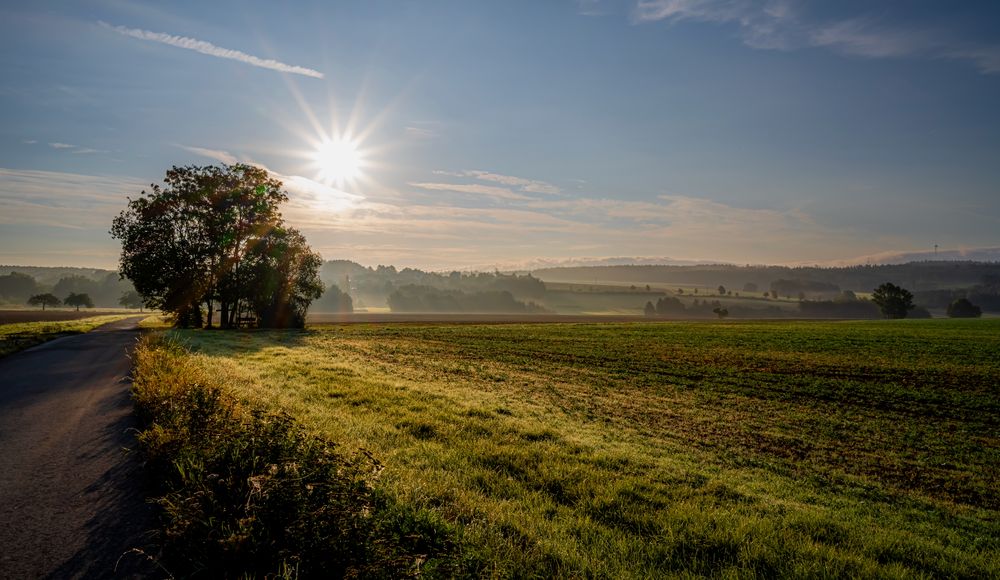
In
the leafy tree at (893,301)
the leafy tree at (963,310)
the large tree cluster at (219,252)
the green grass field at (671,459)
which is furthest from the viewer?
the leafy tree at (963,310)

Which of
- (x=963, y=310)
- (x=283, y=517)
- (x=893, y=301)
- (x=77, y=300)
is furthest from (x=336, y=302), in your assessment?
(x=963, y=310)

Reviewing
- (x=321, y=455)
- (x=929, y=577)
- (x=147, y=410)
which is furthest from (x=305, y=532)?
(x=147, y=410)

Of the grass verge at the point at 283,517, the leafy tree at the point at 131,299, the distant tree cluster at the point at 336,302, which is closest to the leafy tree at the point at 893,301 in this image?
the grass verge at the point at 283,517

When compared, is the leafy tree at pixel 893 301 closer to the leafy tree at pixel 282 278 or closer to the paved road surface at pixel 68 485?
the leafy tree at pixel 282 278

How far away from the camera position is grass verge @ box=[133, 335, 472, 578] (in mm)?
4480

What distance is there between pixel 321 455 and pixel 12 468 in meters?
5.18

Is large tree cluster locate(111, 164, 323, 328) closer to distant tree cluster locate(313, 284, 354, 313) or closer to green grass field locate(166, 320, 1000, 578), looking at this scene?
green grass field locate(166, 320, 1000, 578)

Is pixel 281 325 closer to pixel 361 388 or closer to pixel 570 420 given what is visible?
pixel 361 388

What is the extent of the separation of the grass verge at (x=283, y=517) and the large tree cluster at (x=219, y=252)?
47.9 m

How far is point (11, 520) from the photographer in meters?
5.64

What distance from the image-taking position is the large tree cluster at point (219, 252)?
46469 millimetres

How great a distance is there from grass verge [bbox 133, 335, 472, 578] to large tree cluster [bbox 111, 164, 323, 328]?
157 ft

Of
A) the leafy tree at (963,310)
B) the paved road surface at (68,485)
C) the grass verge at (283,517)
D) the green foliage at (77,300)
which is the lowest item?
the leafy tree at (963,310)

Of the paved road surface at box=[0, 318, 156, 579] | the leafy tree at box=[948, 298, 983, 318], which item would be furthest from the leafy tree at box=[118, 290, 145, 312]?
the leafy tree at box=[948, 298, 983, 318]
